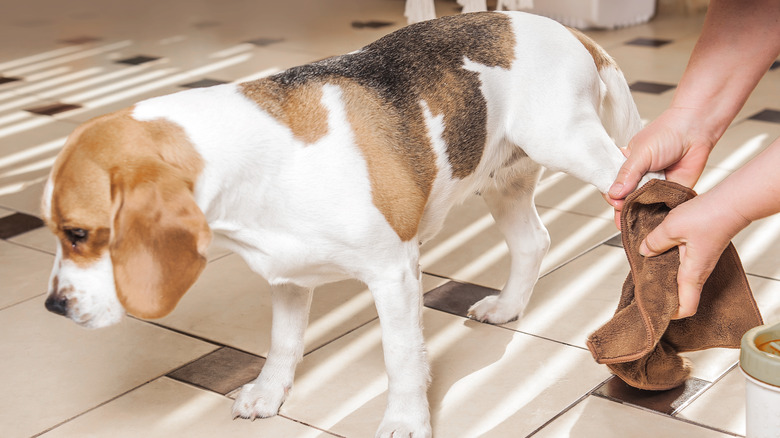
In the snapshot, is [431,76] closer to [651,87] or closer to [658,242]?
[658,242]

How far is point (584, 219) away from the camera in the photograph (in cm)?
265

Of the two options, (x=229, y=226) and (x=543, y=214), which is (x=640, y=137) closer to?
(x=229, y=226)

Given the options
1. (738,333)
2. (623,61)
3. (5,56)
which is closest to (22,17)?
(5,56)

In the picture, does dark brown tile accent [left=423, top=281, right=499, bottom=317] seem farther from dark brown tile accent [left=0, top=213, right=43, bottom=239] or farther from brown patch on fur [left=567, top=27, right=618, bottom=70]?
dark brown tile accent [left=0, top=213, right=43, bottom=239]

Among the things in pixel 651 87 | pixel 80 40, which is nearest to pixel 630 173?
pixel 651 87

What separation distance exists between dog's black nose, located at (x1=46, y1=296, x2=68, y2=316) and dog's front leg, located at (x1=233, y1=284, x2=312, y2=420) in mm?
427

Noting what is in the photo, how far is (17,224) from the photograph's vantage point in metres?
2.72

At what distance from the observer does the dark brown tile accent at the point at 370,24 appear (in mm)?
5307

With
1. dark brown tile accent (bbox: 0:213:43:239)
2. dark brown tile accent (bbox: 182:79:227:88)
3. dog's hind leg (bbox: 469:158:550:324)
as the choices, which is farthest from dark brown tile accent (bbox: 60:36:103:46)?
dog's hind leg (bbox: 469:158:550:324)

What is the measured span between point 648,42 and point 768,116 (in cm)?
136

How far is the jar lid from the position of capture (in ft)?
4.25

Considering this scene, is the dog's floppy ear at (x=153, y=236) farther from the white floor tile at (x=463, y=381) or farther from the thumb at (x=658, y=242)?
the thumb at (x=658, y=242)

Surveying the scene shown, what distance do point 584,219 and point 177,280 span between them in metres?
1.56

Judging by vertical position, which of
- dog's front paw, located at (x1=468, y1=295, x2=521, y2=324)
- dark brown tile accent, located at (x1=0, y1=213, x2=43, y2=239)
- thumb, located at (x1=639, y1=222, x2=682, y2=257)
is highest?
thumb, located at (x1=639, y1=222, x2=682, y2=257)
